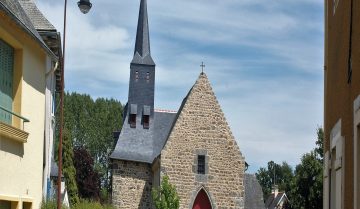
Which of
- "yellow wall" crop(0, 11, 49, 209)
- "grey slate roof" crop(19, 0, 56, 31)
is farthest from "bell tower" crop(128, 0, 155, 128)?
"yellow wall" crop(0, 11, 49, 209)

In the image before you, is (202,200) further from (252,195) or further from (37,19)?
(37,19)

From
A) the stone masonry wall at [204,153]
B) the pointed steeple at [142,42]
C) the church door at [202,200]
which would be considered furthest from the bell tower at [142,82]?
the church door at [202,200]

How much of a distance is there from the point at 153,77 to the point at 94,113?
36.0 m

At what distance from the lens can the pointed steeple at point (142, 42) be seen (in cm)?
4781

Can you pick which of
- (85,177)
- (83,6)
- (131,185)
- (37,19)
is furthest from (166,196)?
(85,177)

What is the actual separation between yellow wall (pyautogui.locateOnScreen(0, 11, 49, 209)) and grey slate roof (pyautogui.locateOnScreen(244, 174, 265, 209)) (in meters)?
37.7

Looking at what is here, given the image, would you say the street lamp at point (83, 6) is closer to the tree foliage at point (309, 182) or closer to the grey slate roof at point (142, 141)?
the grey slate roof at point (142, 141)

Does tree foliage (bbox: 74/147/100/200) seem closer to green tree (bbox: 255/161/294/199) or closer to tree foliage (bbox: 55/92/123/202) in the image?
tree foliage (bbox: 55/92/123/202)

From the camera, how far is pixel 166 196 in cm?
3841

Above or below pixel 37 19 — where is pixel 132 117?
above

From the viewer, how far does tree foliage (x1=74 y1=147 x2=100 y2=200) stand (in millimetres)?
65875

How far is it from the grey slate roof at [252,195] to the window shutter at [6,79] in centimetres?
4021

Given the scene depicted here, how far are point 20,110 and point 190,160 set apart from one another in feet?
93.1

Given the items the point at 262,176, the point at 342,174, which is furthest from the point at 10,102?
the point at 262,176
